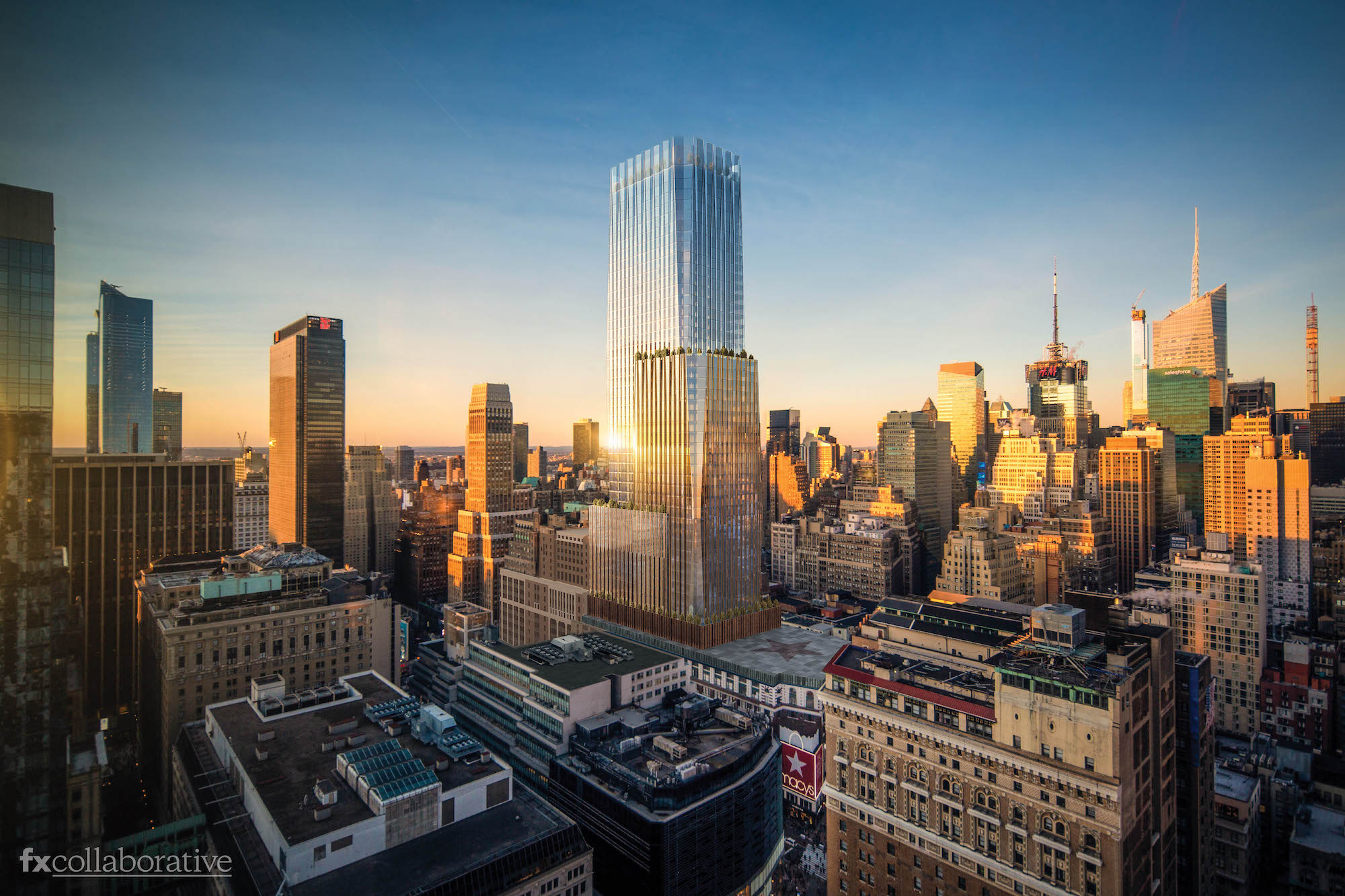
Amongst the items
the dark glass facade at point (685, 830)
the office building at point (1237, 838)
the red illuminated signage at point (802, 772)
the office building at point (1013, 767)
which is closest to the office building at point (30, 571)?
the dark glass facade at point (685, 830)

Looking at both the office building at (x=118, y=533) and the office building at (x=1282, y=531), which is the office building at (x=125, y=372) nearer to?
the office building at (x=118, y=533)

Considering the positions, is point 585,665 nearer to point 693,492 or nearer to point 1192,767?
point 693,492

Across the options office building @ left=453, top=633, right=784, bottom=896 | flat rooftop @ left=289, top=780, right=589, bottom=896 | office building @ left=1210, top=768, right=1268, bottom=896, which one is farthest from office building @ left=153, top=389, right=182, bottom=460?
office building @ left=1210, top=768, right=1268, bottom=896

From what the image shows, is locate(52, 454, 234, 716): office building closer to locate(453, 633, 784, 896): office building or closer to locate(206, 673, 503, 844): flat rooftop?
locate(206, 673, 503, 844): flat rooftop

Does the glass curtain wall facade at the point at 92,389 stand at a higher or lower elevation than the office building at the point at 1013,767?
higher

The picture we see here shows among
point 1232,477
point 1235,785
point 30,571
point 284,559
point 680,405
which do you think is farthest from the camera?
point 1232,477

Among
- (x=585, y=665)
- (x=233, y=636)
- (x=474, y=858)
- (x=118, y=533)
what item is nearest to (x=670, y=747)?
(x=585, y=665)
